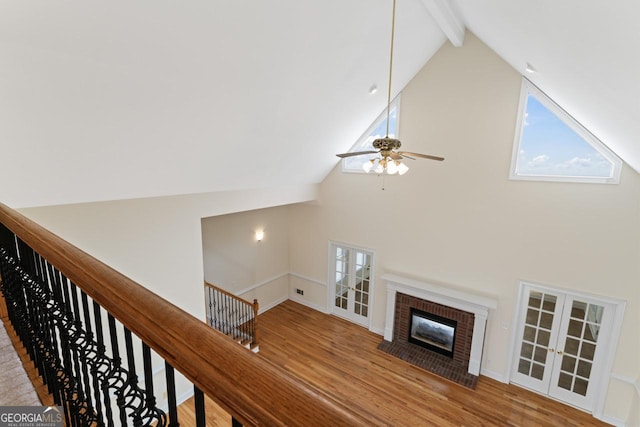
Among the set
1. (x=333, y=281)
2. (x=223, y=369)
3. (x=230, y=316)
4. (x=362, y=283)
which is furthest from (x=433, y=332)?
(x=223, y=369)

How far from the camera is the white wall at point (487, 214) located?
4.59m

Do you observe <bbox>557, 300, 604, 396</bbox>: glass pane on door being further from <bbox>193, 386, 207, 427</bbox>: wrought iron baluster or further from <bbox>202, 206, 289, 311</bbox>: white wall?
<bbox>193, 386, 207, 427</bbox>: wrought iron baluster

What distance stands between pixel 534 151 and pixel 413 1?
3.03 meters

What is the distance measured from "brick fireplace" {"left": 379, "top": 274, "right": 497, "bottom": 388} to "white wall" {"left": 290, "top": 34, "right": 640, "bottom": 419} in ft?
0.79

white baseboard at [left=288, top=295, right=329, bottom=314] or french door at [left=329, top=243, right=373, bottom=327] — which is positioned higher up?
french door at [left=329, top=243, right=373, bottom=327]

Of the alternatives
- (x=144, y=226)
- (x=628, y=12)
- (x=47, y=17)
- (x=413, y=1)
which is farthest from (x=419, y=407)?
(x=47, y=17)

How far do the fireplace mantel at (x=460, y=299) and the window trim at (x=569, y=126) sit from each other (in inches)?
86.1

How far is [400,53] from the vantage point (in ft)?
15.3

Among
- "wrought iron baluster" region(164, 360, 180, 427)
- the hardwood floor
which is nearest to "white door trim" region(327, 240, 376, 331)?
the hardwood floor

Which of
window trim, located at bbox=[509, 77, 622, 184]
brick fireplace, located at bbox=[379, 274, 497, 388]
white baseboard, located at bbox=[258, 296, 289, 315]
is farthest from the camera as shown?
white baseboard, located at bbox=[258, 296, 289, 315]

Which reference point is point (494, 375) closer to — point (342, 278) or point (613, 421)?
point (613, 421)

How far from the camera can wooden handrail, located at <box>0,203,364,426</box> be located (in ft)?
1.47

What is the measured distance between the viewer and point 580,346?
200 inches

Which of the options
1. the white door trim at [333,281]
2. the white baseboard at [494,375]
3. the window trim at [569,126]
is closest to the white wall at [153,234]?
the white door trim at [333,281]
